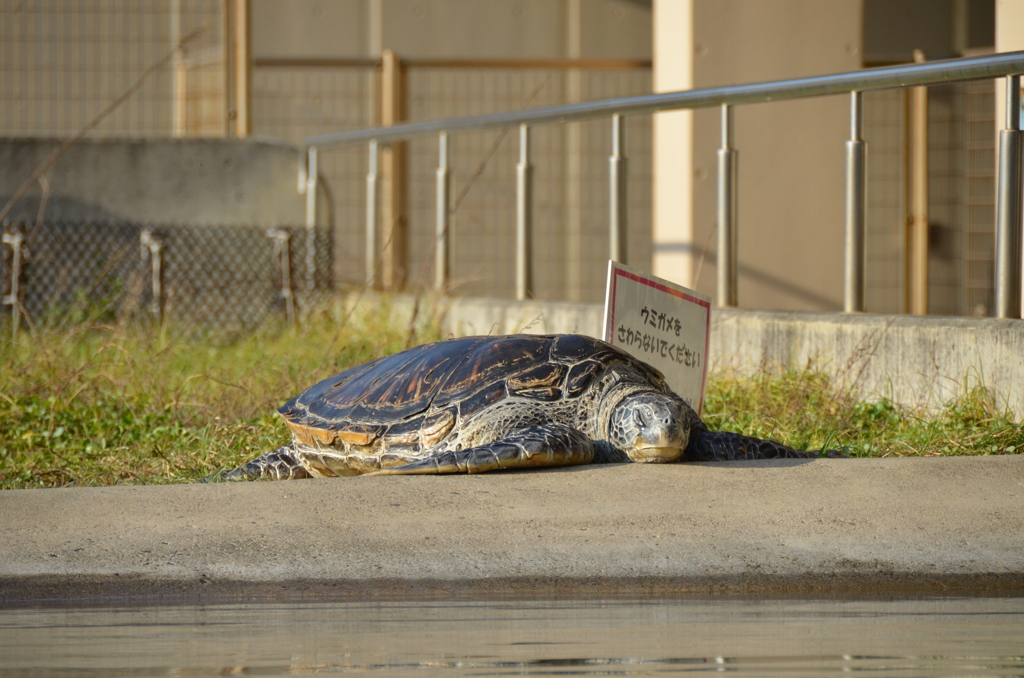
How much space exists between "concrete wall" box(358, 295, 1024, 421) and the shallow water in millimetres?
1918

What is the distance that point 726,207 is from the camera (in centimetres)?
577

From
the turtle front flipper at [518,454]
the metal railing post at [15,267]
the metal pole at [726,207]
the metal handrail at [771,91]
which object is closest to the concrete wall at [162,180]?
the metal railing post at [15,267]

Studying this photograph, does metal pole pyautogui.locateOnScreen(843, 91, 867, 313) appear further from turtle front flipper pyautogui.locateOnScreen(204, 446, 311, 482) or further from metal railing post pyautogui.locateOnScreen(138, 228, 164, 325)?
metal railing post pyautogui.locateOnScreen(138, 228, 164, 325)

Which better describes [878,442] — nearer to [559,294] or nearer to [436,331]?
[436,331]

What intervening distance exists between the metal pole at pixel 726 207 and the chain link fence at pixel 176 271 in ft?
12.1

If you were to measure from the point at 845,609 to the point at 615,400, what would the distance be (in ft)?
4.61

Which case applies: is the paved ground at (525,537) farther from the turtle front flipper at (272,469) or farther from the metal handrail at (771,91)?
the metal handrail at (771,91)

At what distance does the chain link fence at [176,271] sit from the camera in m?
8.62

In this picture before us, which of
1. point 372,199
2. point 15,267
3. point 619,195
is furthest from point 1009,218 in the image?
point 15,267

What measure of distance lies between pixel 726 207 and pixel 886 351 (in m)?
1.24

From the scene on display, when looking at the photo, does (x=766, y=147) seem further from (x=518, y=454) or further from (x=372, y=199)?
(x=518, y=454)

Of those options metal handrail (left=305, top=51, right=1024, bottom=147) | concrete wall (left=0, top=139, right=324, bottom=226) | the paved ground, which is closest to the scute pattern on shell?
the paved ground

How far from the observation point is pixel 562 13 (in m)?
13.3

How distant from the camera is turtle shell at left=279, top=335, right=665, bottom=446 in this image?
3.90 metres
